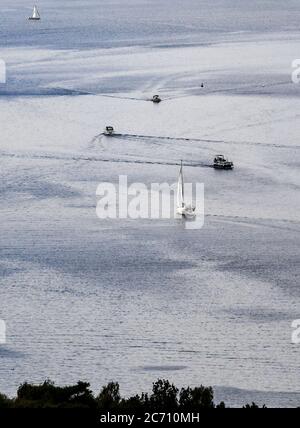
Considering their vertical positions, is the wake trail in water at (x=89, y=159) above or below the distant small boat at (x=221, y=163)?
above

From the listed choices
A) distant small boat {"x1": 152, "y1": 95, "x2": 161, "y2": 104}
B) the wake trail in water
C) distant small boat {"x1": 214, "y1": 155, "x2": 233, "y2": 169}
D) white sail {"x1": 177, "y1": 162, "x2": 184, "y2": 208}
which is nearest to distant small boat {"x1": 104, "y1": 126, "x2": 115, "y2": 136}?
the wake trail in water

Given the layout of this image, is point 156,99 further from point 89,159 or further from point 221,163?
point 221,163

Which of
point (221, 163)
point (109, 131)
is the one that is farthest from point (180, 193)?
point (109, 131)

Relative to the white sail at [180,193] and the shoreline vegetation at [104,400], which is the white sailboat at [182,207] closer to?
the white sail at [180,193]

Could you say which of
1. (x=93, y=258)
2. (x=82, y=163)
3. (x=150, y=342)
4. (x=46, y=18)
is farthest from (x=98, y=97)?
(x=46, y=18)

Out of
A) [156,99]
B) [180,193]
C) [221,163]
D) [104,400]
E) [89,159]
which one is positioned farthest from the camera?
[156,99]

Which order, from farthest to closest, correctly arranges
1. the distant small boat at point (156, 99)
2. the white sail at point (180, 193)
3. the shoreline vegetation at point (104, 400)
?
Result: 1. the distant small boat at point (156, 99)
2. the white sail at point (180, 193)
3. the shoreline vegetation at point (104, 400)

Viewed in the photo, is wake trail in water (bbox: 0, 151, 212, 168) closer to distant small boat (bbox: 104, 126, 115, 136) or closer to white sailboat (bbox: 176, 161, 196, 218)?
distant small boat (bbox: 104, 126, 115, 136)

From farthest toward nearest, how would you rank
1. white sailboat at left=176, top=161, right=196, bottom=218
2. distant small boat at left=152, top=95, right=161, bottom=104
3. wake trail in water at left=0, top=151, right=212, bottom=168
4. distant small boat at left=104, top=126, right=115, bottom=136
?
1. distant small boat at left=152, top=95, right=161, bottom=104
2. distant small boat at left=104, top=126, right=115, bottom=136
3. wake trail in water at left=0, top=151, right=212, bottom=168
4. white sailboat at left=176, top=161, right=196, bottom=218

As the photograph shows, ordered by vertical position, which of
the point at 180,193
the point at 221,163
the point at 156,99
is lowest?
the point at 180,193

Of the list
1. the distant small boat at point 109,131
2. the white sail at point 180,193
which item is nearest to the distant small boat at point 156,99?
the distant small boat at point 109,131
